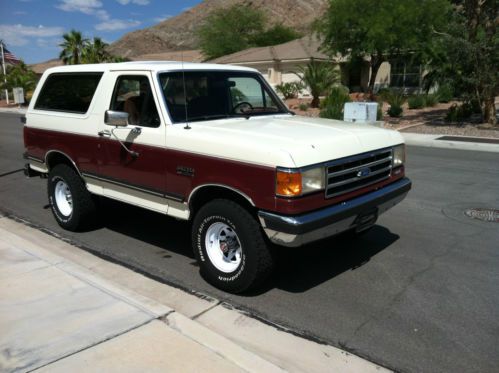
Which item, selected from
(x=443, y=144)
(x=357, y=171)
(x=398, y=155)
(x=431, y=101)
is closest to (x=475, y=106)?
(x=443, y=144)

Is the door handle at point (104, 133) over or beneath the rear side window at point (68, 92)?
beneath

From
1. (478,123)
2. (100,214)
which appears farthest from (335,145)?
(478,123)

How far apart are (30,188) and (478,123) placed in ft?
53.2

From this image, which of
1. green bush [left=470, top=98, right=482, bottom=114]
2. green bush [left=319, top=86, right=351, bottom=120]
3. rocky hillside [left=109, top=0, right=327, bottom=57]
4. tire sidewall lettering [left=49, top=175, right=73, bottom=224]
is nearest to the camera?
tire sidewall lettering [left=49, top=175, right=73, bottom=224]

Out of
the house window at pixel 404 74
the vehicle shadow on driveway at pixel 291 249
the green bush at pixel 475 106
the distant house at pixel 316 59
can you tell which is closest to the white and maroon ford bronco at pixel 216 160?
the vehicle shadow on driveway at pixel 291 249

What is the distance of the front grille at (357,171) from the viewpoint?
13.6ft

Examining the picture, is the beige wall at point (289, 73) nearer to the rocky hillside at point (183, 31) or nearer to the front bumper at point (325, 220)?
the front bumper at point (325, 220)

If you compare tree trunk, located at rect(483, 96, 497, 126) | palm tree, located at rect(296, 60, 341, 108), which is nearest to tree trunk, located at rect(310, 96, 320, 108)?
palm tree, located at rect(296, 60, 341, 108)

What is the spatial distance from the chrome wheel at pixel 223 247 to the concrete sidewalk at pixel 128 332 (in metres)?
0.35

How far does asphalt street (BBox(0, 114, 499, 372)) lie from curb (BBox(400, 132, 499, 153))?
6.41 m

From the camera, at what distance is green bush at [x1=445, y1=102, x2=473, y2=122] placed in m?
19.7

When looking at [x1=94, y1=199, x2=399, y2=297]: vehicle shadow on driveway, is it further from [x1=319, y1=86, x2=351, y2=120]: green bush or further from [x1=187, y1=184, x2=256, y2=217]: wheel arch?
[x1=319, y1=86, x2=351, y2=120]: green bush

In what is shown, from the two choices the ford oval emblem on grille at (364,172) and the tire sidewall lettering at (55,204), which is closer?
the ford oval emblem on grille at (364,172)

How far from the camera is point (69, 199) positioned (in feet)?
20.5
